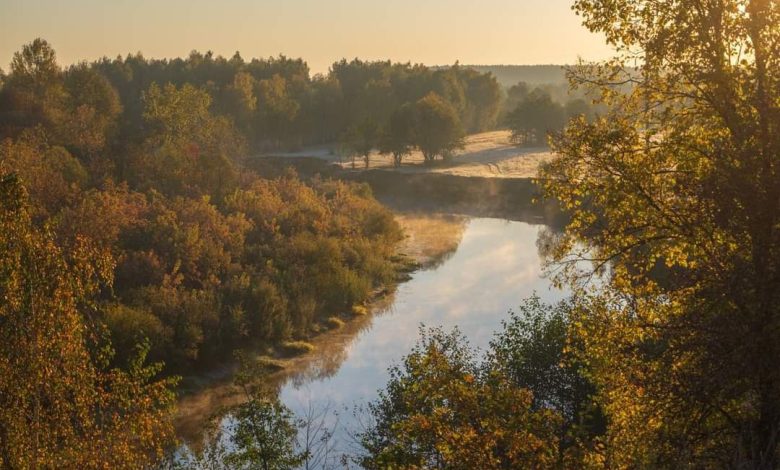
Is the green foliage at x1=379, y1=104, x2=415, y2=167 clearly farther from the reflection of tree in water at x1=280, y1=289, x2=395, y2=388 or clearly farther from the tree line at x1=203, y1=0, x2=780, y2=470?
the tree line at x1=203, y1=0, x2=780, y2=470

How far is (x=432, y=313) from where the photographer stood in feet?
151

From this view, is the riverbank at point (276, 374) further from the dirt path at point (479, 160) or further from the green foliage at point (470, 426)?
the dirt path at point (479, 160)

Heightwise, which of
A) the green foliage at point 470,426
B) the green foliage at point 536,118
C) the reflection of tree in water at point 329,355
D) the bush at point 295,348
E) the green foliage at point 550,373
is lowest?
the reflection of tree in water at point 329,355

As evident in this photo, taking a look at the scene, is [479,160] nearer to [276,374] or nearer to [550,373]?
[276,374]

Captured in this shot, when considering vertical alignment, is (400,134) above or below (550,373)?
above

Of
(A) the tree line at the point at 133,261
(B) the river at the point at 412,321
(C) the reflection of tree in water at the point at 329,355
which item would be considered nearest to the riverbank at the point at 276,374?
(C) the reflection of tree in water at the point at 329,355

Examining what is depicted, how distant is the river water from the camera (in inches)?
1304

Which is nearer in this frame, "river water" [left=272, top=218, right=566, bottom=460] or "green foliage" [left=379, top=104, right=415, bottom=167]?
"river water" [left=272, top=218, right=566, bottom=460]

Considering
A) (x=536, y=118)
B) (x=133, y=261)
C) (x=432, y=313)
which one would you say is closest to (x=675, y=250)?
(x=133, y=261)

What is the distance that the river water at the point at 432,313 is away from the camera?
33.1m

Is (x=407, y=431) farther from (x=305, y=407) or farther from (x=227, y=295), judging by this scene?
(x=227, y=295)

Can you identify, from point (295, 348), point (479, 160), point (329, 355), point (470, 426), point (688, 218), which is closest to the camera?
point (470, 426)

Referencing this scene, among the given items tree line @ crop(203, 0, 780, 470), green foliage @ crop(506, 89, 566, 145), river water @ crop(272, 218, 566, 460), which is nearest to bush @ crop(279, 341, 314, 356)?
river water @ crop(272, 218, 566, 460)

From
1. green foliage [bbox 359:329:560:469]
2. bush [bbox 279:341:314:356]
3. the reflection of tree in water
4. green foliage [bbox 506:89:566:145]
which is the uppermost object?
green foliage [bbox 506:89:566:145]
